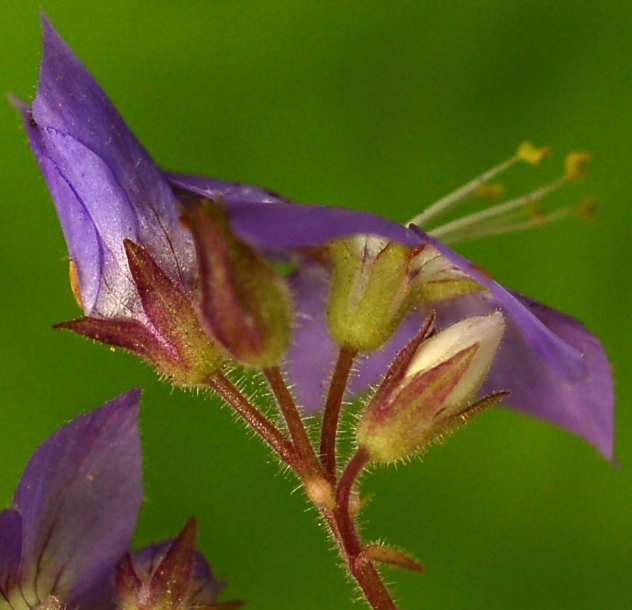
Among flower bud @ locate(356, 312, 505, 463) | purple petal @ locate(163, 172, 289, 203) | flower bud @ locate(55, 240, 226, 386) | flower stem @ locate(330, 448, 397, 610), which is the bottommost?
flower stem @ locate(330, 448, 397, 610)

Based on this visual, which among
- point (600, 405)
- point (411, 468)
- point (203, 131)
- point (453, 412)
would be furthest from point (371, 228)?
point (203, 131)

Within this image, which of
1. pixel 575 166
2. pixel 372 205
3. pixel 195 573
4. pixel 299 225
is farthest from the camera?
pixel 372 205

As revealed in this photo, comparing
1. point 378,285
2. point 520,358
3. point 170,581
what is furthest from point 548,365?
point 170,581

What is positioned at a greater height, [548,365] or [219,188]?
[219,188]

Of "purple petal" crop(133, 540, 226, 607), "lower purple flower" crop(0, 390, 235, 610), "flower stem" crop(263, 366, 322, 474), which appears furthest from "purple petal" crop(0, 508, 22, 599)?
"flower stem" crop(263, 366, 322, 474)

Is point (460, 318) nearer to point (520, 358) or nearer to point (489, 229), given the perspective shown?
point (520, 358)

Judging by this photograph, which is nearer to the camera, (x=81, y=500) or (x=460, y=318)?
(x=81, y=500)

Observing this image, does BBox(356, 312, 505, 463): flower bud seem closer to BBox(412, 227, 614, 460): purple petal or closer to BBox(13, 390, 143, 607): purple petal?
BBox(412, 227, 614, 460): purple petal
